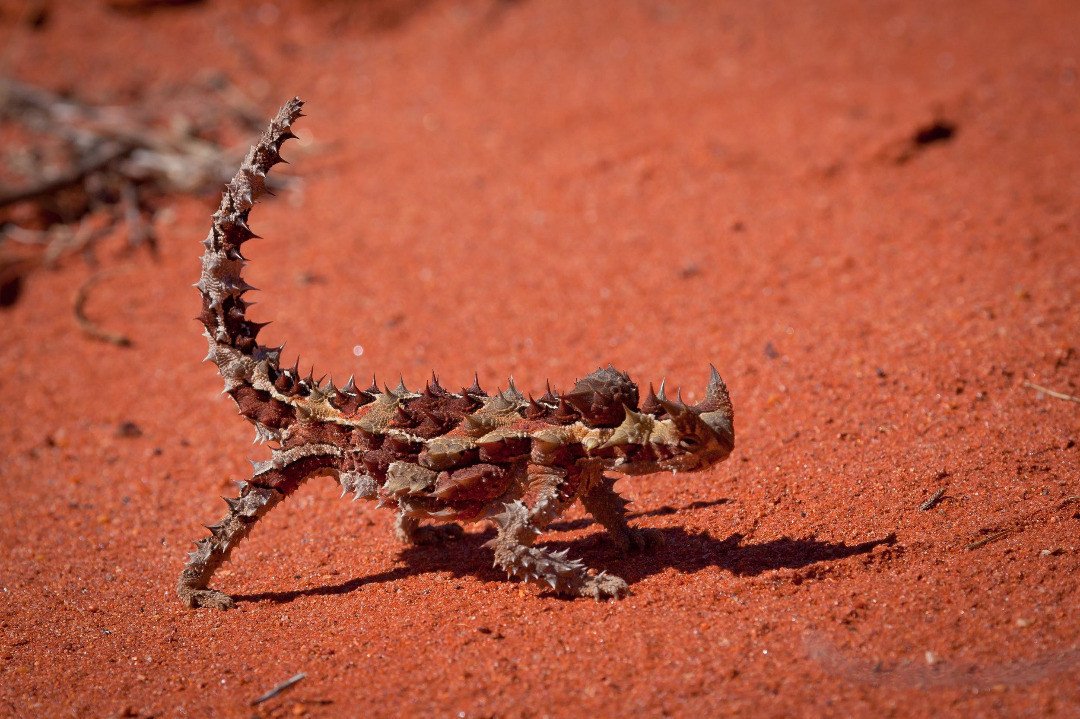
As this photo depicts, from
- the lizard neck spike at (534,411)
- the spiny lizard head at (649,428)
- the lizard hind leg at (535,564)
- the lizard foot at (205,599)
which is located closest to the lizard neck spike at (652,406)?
the spiny lizard head at (649,428)

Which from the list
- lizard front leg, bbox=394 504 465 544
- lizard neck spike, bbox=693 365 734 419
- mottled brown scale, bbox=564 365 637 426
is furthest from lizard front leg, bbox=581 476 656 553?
lizard front leg, bbox=394 504 465 544

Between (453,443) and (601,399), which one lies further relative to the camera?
(453,443)

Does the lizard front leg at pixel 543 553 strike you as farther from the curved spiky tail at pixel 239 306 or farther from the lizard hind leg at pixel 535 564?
the curved spiky tail at pixel 239 306

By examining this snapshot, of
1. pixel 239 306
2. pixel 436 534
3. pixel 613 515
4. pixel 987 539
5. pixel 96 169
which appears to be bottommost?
pixel 987 539

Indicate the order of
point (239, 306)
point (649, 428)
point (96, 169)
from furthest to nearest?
1. point (96, 169)
2. point (239, 306)
3. point (649, 428)

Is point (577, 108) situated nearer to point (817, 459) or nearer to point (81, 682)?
point (817, 459)

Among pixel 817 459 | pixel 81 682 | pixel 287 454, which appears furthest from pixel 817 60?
pixel 81 682

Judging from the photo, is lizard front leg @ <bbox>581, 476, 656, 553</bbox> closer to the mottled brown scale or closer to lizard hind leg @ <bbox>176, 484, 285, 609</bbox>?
the mottled brown scale

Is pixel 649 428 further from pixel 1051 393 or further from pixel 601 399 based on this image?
pixel 1051 393

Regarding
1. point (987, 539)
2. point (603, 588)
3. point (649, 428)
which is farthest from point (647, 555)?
point (987, 539)
